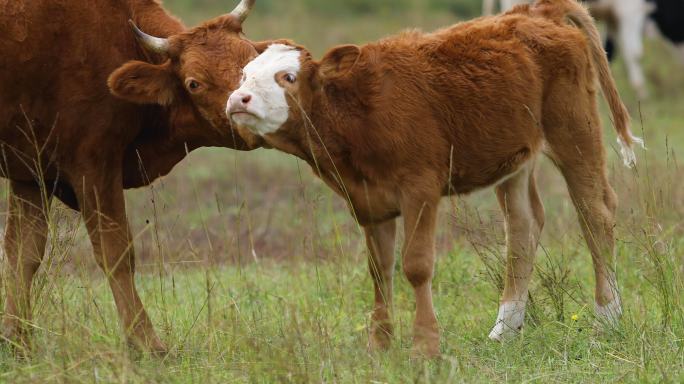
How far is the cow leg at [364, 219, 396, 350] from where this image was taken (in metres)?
6.01

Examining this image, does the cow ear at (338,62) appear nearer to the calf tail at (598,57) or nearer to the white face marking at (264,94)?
the white face marking at (264,94)

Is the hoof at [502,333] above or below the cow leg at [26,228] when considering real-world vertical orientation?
below

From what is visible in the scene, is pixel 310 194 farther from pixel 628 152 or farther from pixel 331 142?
pixel 331 142

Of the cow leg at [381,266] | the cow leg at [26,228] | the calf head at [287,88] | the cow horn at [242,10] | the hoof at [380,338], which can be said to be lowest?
the hoof at [380,338]

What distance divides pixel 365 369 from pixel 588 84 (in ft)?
7.56

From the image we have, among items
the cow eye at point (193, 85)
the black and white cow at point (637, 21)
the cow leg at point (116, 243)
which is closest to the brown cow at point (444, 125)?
the cow eye at point (193, 85)

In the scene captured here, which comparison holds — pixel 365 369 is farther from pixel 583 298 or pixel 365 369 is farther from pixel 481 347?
pixel 583 298

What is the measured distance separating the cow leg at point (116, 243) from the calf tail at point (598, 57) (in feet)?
8.49

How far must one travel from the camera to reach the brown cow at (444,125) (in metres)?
5.68

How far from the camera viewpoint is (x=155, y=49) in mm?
6117

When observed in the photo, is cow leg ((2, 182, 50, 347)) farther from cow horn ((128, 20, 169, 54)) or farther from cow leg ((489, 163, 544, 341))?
cow leg ((489, 163, 544, 341))

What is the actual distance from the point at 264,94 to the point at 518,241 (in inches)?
77.2

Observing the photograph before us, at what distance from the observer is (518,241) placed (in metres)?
6.65

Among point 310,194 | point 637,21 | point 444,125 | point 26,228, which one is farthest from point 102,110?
point 637,21
